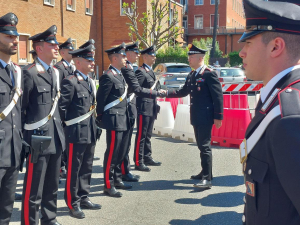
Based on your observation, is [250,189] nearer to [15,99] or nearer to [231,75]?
[15,99]

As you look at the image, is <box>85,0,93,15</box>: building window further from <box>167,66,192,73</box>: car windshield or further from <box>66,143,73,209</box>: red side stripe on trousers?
<box>66,143,73,209</box>: red side stripe on trousers

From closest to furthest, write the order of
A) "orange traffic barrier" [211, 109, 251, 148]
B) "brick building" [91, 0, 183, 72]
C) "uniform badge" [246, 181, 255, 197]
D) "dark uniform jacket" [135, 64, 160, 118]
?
1. "uniform badge" [246, 181, 255, 197]
2. "dark uniform jacket" [135, 64, 160, 118]
3. "orange traffic barrier" [211, 109, 251, 148]
4. "brick building" [91, 0, 183, 72]

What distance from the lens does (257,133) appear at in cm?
178

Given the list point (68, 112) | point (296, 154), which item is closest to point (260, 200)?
point (296, 154)

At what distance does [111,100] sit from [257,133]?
4485 millimetres

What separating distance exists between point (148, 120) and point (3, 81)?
4.32 m

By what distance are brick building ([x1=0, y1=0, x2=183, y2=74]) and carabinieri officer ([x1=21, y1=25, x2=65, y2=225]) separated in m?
14.6

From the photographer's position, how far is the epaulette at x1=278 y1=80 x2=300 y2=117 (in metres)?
1.55

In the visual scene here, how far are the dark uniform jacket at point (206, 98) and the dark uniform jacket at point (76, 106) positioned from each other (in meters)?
1.90

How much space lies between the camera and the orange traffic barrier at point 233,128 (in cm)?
960

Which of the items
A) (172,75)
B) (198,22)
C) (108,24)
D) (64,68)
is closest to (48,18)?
(108,24)

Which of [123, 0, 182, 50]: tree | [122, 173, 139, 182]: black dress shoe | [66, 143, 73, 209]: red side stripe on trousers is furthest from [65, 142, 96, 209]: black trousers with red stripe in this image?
[123, 0, 182, 50]: tree

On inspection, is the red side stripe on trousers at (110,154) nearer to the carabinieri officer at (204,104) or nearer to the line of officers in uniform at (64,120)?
the line of officers in uniform at (64,120)

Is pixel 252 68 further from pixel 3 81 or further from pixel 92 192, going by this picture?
pixel 92 192
